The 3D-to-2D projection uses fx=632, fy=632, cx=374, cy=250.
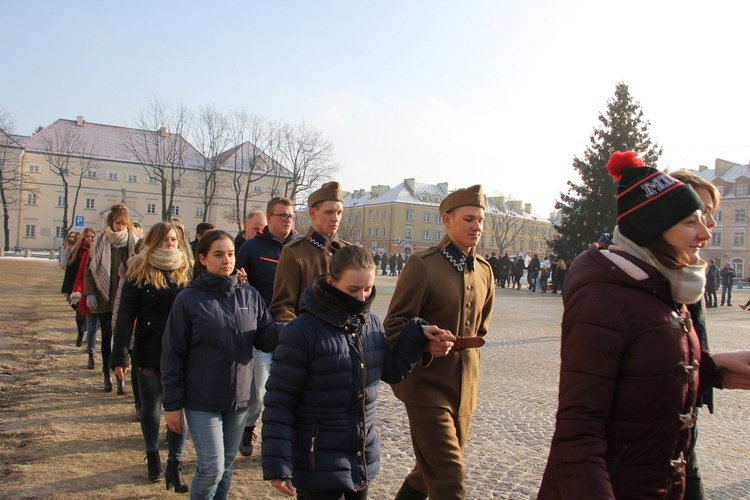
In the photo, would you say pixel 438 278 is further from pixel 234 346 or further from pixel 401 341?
pixel 234 346

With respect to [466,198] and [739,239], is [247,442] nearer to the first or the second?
[466,198]

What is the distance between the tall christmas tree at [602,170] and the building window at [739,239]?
2011 inches

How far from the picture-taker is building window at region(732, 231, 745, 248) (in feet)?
255

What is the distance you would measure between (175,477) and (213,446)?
971 mm

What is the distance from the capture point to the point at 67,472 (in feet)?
15.9

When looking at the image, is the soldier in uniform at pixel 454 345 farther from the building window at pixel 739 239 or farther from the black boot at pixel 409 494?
the building window at pixel 739 239

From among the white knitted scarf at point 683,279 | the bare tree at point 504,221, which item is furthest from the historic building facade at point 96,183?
the white knitted scarf at point 683,279

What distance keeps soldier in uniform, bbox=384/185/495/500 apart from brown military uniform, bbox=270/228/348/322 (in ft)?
3.64

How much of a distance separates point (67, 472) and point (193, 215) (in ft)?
276

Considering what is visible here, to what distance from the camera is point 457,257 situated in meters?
3.96

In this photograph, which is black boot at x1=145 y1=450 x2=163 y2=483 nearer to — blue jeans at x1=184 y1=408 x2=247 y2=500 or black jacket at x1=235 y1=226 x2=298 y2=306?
blue jeans at x1=184 y1=408 x2=247 y2=500

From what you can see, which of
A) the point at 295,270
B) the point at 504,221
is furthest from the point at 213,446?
the point at 504,221

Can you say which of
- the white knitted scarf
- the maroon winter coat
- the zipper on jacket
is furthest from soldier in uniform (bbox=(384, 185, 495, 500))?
the white knitted scarf

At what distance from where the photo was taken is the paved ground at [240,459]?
463cm
